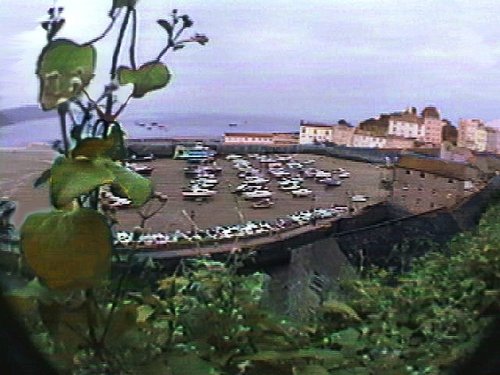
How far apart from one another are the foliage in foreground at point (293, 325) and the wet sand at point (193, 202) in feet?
0.14

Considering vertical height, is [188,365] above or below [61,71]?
below

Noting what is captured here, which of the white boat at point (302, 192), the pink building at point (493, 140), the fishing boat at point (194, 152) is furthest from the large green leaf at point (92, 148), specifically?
the pink building at point (493, 140)

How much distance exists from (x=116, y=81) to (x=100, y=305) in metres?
0.15

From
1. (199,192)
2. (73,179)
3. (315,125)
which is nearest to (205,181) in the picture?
(199,192)

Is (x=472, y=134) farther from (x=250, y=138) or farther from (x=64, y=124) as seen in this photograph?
(x=64, y=124)

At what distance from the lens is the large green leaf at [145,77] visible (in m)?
0.49

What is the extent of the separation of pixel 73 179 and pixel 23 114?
9 centimetres

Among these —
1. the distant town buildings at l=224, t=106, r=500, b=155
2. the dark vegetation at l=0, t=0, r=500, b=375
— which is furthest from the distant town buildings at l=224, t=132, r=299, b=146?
the dark vegetation at l=0, t=0, r=500, b=375

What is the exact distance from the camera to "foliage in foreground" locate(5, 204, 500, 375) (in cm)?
49

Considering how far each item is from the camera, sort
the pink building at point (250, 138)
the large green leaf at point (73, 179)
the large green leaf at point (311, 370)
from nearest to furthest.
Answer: the large green leaf at point (73, 179)
the large green leaf at point (311, 370)
the pink building at point (250, 138)

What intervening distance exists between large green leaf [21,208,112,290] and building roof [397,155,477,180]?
14.4 inches

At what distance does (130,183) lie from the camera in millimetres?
450

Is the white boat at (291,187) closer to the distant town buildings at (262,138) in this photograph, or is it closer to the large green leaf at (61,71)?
the distant town buildings at (262,138)

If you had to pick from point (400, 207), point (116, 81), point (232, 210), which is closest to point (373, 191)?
point (400, 207)
